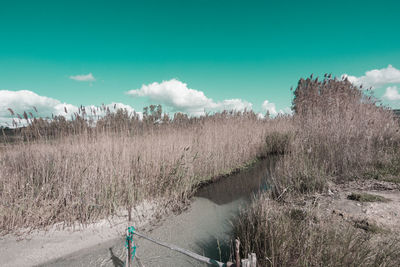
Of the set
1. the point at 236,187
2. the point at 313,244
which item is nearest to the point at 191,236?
the point at 313,244

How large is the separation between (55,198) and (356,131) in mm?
6880

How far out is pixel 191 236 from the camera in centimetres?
318

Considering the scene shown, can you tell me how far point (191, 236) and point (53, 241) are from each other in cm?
201

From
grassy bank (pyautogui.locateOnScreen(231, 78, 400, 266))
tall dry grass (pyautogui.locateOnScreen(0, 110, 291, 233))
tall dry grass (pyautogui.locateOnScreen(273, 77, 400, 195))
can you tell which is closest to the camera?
grassy bank (pyautogui.locateOnScreen(231, 78, 400, 266))

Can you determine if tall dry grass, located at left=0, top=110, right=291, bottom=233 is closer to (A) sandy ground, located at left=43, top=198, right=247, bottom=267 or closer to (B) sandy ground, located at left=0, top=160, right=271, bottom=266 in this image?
(B) sandy ground, located at left=0, top=160, right=271, bottom=266

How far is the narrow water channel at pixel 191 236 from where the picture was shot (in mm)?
2596

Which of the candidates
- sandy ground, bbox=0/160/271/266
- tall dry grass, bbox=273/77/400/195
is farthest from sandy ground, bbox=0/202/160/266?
tall dry grass, bbox=273/77/400/195

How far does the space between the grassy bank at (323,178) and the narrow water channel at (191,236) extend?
0.50m

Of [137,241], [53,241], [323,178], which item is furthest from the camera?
[323,178]

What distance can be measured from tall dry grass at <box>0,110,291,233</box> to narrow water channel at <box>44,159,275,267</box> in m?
0.55

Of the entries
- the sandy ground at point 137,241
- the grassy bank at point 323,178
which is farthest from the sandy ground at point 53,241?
the grassy bank at point 323,178

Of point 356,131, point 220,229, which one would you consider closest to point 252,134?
point 356,131

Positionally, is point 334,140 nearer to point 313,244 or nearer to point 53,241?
point 313,244

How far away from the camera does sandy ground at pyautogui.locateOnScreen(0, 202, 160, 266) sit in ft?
8.54
